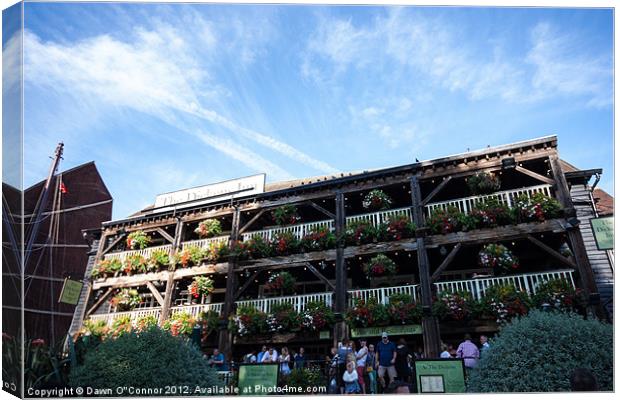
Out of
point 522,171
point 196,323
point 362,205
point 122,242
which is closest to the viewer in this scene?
point 522,171

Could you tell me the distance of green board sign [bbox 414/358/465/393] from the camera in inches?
336

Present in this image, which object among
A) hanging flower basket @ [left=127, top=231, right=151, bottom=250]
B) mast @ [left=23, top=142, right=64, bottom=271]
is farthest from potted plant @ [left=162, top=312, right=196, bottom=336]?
mast @ [left=23, top=142, right=64, bottom=271]

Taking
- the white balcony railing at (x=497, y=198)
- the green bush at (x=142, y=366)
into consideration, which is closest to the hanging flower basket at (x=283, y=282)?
the white balcony railing at (x=497, y=198)

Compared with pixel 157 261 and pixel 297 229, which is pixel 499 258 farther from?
pixel 157 261

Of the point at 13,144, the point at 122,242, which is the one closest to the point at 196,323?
the point at 122,242

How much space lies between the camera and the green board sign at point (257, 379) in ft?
30.8

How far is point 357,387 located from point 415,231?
6.86 m

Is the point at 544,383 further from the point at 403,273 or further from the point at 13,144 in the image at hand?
the point at 13,144

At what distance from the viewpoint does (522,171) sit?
1500 centimetres

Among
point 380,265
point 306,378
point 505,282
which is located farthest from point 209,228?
point 505,282

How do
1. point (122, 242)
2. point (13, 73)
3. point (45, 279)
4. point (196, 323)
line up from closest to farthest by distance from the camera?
point (13, 73)
point (45, 279)
point (196, 323)
point (122, 242)

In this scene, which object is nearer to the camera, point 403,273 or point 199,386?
point 199,386

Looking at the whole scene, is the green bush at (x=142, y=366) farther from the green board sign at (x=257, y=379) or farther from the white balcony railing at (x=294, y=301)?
the white balcony railing at (x=294, y=301)

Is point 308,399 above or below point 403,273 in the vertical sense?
below
